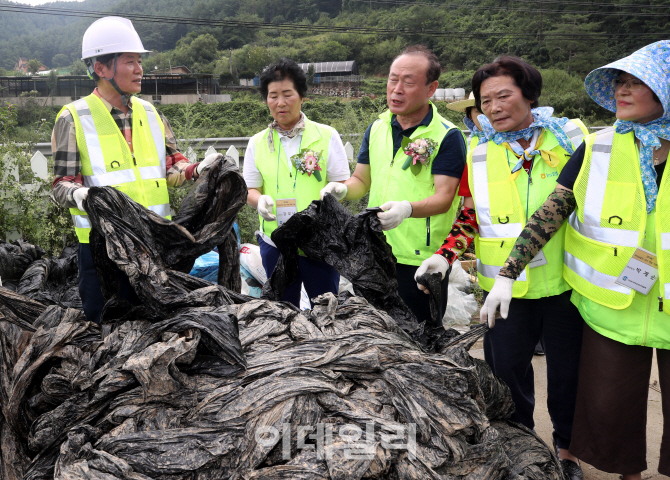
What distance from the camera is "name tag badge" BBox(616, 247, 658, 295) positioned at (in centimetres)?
189

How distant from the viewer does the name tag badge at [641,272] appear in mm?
Answer: 1888

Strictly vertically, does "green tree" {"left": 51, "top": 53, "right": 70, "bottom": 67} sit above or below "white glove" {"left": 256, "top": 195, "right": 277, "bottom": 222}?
above

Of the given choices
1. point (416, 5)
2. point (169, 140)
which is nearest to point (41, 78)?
point (416, 5)

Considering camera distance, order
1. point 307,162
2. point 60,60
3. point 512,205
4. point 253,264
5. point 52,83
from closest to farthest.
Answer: point 512,205, point 307,162, point 253,264, point 52,83, point 60,60

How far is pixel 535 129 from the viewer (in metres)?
2.38

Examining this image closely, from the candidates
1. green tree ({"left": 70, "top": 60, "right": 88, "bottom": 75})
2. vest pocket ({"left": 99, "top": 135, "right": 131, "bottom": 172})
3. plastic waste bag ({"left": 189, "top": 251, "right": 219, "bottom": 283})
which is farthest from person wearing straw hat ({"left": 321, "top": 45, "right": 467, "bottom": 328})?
green tree ({"left": 70, "top": 60, "right": 88, "bottom": 75})

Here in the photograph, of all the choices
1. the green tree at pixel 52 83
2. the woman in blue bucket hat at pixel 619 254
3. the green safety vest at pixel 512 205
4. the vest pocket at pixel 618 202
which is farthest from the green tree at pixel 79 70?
the vest pocket at pixel 618 202

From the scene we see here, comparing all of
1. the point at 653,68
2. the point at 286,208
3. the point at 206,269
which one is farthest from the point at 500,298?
the point at 206,269

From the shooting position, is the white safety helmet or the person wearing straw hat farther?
the person wearing straw hat

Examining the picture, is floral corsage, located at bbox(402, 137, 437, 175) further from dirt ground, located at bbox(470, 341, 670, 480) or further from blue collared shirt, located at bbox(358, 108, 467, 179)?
dirt ground, located at bbox(470, 341, 670, 480)

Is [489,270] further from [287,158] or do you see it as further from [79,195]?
[79,195]

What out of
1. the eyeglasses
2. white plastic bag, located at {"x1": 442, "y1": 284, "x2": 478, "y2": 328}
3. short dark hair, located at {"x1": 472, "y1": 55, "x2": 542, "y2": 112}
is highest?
short dark hair, located at {"x1": 472, "y1": 55, "x2": 542, "y2": 112}

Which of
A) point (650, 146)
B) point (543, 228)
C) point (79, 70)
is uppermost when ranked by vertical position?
point (79, 70)

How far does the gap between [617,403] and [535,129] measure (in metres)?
1.25
